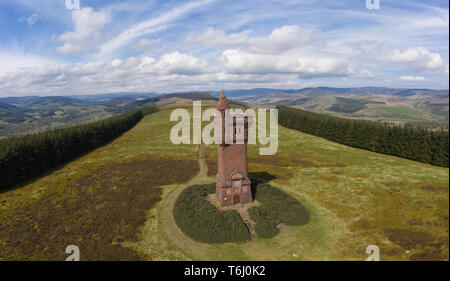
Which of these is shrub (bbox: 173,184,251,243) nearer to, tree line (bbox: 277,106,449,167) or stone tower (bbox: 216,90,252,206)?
stone tower (bbox: 216,90,252,206)

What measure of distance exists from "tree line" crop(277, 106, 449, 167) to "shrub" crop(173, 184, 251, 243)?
169ft

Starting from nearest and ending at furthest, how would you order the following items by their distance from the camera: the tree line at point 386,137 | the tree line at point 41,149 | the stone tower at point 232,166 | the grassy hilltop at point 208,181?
the grassy hilltop at point 208,181, the stone tower at point 232,166, the tree line at point 41,149, the tree line at point 386,137

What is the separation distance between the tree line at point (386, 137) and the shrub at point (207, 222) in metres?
51.5

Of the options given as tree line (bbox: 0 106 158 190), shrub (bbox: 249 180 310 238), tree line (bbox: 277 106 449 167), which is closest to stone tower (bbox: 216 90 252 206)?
shrub (bbox: 249 180 310 238)

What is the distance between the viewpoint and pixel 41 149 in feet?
189

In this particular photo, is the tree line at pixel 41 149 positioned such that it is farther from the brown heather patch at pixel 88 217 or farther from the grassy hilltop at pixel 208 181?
the brown heather patch at pixel 88 217

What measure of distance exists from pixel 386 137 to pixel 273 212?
5898 cm

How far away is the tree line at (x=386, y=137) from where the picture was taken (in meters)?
54.8

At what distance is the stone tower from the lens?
33094 mm

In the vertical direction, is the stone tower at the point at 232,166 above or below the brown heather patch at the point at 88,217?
above

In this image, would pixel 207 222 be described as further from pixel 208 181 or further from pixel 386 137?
pixel 386 137

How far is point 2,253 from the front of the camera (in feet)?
88.3

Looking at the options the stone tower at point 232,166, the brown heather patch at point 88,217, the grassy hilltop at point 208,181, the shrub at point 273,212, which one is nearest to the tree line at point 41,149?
the grassy hilltop at point 208,181

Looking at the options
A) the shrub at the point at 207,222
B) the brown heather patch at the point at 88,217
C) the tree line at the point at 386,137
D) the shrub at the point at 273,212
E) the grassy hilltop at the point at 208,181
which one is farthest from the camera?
the tree line at the point at 386,137
